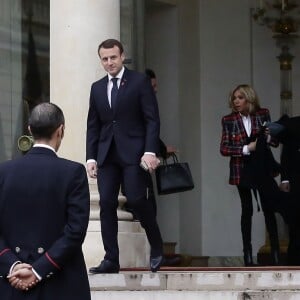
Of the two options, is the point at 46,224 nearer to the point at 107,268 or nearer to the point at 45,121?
the point at 45,121

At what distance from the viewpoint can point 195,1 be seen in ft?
53.5

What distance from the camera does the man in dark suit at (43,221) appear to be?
706cm

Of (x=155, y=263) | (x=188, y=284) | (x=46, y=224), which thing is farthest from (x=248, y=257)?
(x=46, y=224)

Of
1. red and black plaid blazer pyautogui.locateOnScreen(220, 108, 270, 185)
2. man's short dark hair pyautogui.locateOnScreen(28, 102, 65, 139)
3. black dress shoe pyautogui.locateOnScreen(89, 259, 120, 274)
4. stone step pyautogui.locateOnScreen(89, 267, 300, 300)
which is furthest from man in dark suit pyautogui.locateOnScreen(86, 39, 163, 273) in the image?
man's short dark hair pyautogui.locateOnScreen(28, 102, 65, 139)

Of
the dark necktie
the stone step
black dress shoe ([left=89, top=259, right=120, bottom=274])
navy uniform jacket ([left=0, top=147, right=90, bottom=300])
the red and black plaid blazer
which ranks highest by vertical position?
the dark necktie

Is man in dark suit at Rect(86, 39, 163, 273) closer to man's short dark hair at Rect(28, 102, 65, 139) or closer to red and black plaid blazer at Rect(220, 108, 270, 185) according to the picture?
red and black plaid blazer at Rect(220, 108, 270, 185)

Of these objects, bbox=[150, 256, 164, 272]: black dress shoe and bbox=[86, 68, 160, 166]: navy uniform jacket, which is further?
bbox=[150, 256, 164, 272]: black dress shoe

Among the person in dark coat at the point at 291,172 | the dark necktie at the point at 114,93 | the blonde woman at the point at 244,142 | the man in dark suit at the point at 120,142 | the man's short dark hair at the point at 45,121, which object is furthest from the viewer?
the blonde woman at the point at 244,142

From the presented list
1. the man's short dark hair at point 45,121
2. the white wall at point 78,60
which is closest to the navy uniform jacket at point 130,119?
the white wall at point 78,60

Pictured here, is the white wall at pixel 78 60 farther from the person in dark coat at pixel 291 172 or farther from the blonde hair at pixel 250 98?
the person in dark coat at pixel 291 172

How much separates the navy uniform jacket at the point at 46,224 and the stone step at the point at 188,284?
3276 mm

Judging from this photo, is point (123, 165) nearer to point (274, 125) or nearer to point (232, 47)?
point (274, 125)

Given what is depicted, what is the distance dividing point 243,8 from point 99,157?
5865 millimetres

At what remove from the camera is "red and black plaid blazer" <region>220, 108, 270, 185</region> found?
1277 cm
